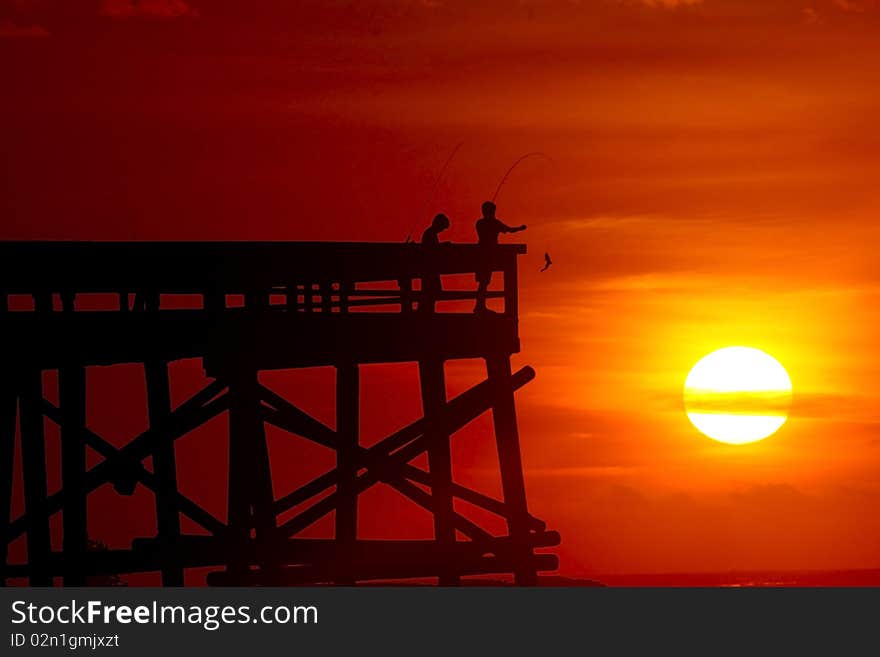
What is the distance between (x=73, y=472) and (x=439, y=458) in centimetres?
464

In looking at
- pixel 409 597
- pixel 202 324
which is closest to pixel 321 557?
pixel 409 597

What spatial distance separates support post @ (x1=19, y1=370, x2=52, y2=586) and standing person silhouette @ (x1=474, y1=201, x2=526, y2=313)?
229 inches

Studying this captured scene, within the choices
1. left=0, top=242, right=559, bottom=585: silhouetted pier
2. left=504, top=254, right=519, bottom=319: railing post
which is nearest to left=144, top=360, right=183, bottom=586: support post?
left=0, top=242, right=559, bottom=585: silhouetted pier

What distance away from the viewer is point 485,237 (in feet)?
93.4

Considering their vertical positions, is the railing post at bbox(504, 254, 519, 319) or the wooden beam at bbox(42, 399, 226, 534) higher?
the railing post at bbox(504, 254, 519, 319)

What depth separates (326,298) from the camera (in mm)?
27922

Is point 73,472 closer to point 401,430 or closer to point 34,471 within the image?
point 34,471

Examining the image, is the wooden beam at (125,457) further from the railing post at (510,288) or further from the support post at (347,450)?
the railing post at (510,288)

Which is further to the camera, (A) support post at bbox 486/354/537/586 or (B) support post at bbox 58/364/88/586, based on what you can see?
(A) support post at bbox 486/354/537/586

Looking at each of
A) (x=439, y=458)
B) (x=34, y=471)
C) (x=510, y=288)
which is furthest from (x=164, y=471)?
(x=510, y=288)

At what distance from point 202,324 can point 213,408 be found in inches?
59.2

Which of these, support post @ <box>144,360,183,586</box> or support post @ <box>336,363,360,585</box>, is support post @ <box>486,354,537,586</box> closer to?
support post @ <box>336,363,360,585</box>

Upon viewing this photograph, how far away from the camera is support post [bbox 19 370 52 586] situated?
93.9 ft

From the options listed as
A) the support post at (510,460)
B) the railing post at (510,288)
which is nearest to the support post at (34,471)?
the support post at (510,460)
